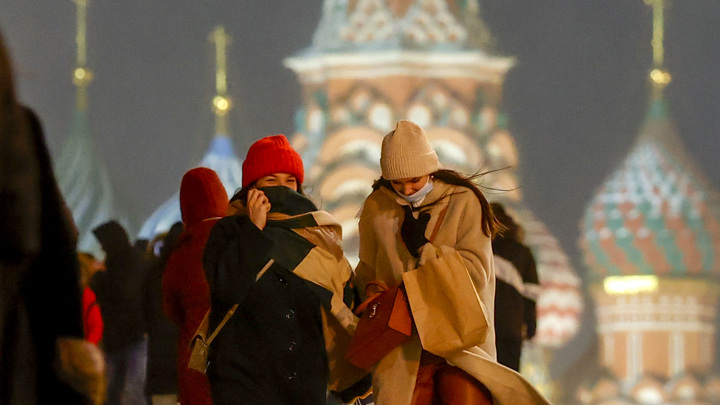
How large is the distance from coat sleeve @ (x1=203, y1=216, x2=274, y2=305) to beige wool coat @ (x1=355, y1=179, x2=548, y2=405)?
14.1 inches

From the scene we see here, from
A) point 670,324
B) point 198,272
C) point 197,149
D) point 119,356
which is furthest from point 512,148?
point 198,272

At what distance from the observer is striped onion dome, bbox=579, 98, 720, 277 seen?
30797 millimetres

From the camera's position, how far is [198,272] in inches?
216

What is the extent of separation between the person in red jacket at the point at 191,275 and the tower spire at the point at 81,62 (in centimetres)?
1275

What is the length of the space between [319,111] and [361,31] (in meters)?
1.59

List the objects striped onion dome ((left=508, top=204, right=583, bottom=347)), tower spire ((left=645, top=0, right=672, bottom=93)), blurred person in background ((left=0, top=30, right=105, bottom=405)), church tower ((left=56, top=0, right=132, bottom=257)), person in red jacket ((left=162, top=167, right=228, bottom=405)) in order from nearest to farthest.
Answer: blurred person in background ((left=0, top=30, right=105, bottom=405)) < person in red jacket ((left=162, top=167, right=228, bottom=405)) < church tower ((left=56, top=0, right=132, bottom=257)) < tower spire ((left=645, top=0, right=672, bottom=93)) < striped onion dome ((left=508, top=204, right=583, bottom=347))

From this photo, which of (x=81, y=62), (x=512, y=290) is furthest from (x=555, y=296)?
(x=512, y=290)

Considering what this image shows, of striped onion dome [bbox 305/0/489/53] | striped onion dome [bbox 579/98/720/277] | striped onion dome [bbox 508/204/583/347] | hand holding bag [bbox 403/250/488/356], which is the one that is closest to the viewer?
hand holding bag [bbox 403/250/488/356]

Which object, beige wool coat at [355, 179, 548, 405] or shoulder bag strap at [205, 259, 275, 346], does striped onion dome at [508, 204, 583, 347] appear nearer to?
beige wool coat at [355, 179, 548, 405]

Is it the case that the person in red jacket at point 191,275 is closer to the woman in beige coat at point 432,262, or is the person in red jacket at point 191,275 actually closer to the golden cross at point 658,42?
the woman in beige coat at point 432,262

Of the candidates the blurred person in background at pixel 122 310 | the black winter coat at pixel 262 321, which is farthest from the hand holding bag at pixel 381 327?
the blurred person in background at pixel 122 310

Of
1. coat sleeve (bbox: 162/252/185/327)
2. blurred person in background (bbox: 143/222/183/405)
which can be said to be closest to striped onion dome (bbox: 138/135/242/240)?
blurred person in background (bbox: 143/222/183/405)

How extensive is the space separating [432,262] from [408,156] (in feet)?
0.98

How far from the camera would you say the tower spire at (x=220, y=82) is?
19.1 meters
